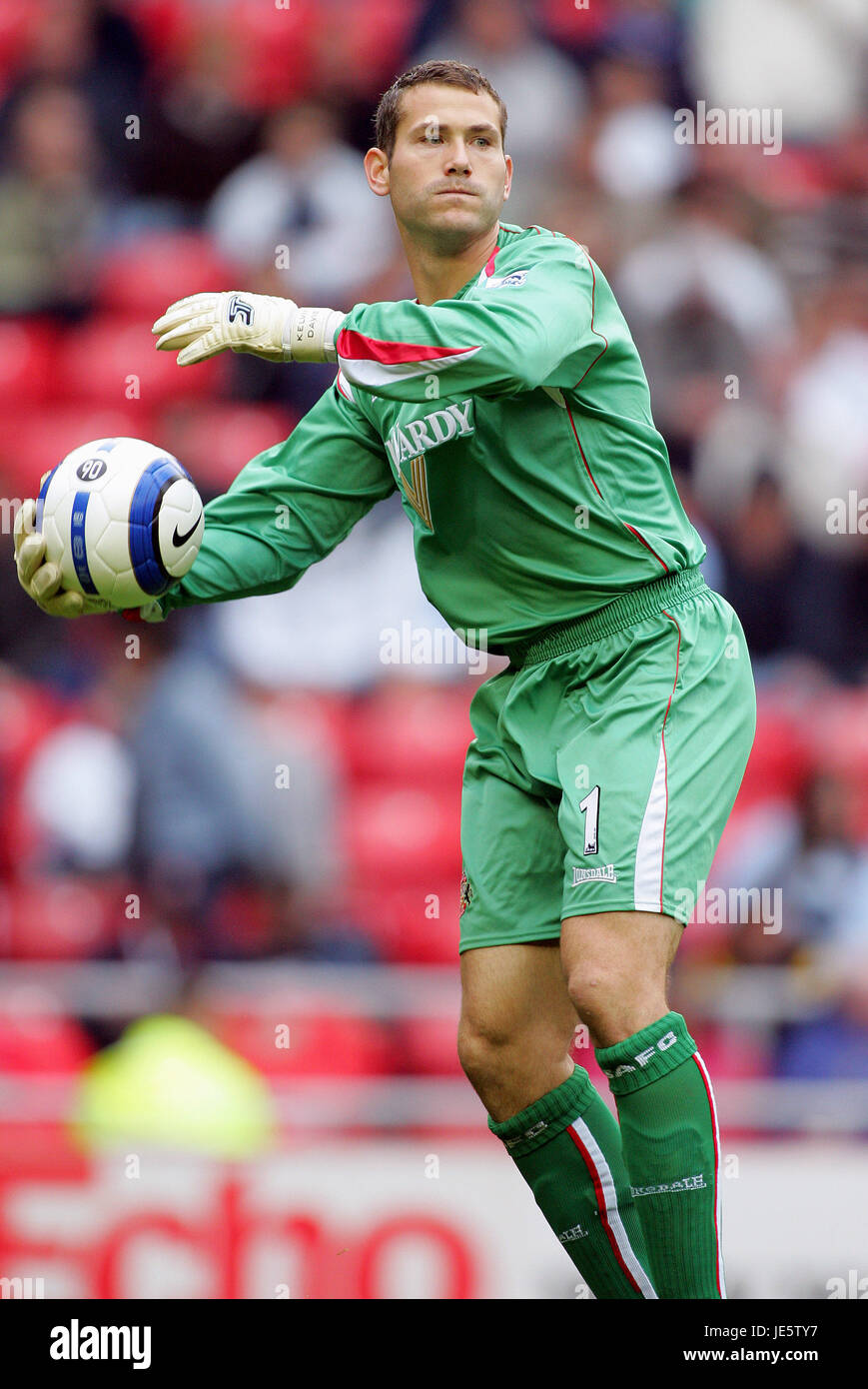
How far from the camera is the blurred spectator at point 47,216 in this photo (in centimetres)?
916

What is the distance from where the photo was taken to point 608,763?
11.5 ft

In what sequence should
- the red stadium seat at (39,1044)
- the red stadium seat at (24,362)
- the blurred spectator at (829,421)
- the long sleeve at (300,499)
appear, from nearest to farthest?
1. the long sleeve at (300,499)
2. the red stadium seat at (39,1044)
3. the blurred spectator at (829,421)
4. the red stadium seat at (24,362)

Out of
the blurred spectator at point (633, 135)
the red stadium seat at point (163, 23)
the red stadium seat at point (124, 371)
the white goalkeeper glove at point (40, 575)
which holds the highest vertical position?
the red stadium seat at point (163, 23)

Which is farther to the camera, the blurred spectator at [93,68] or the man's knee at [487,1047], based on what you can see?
the blurred spectator at [93,68]

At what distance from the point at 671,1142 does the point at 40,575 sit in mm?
1722

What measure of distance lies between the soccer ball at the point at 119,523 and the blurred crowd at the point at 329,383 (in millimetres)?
3309

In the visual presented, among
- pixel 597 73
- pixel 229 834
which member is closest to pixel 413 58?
pixel 597 73

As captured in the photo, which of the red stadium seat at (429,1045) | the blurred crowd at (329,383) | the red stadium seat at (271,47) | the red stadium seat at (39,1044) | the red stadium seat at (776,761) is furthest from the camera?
the red stadium seat at (271,47)

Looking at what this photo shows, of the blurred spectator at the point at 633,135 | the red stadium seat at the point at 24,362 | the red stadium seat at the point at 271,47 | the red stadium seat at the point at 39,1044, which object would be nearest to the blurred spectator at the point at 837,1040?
the red stadium seat at the point at 39,1044

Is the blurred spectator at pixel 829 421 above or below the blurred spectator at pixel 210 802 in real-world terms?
above

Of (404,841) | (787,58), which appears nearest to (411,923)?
(404,841)

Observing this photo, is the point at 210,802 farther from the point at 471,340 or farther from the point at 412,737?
the point at 471,340

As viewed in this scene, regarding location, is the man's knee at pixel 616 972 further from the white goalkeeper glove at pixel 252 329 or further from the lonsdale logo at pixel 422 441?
the white goalkeeper glove at pixel 252 329

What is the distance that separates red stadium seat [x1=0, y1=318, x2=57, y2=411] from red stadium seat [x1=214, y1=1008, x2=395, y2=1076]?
13.0 ft
